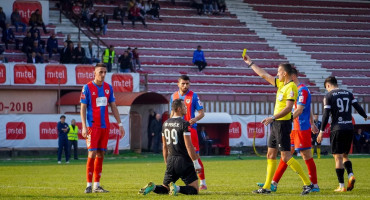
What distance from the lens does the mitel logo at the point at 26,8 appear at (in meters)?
42.8

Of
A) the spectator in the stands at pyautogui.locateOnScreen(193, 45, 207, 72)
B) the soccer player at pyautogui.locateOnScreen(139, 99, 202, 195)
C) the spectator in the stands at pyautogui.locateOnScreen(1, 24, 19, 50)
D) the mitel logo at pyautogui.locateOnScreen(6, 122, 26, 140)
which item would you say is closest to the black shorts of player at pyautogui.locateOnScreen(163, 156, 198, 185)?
the soccer player at pyautogui.locateOnScreen(139, 99, 202, 195)

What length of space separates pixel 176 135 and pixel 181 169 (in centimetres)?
59

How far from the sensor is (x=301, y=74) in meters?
47.0

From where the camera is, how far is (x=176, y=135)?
504 inches

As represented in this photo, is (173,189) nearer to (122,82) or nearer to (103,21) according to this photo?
(122,82)

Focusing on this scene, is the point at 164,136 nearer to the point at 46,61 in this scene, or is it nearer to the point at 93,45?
the point at 46,61

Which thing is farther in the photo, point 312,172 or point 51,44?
point 51,44

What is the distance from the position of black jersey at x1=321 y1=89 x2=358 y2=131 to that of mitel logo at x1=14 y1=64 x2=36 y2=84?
23.7 meters

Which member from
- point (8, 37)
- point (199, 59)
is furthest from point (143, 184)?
point (199, 59)

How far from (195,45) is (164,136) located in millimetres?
33918

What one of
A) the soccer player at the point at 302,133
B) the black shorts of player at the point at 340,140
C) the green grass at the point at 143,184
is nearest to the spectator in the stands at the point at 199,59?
the green grass at the point at 143,184

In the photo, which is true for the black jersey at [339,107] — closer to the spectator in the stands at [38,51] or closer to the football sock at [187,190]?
the football sock at [187,190]

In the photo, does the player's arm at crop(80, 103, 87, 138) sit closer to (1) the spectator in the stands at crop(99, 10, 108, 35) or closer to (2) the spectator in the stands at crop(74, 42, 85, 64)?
(2) the spectator in the stands at crop(74, 42, 85, 64)

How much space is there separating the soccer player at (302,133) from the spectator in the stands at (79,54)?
24.8 m
